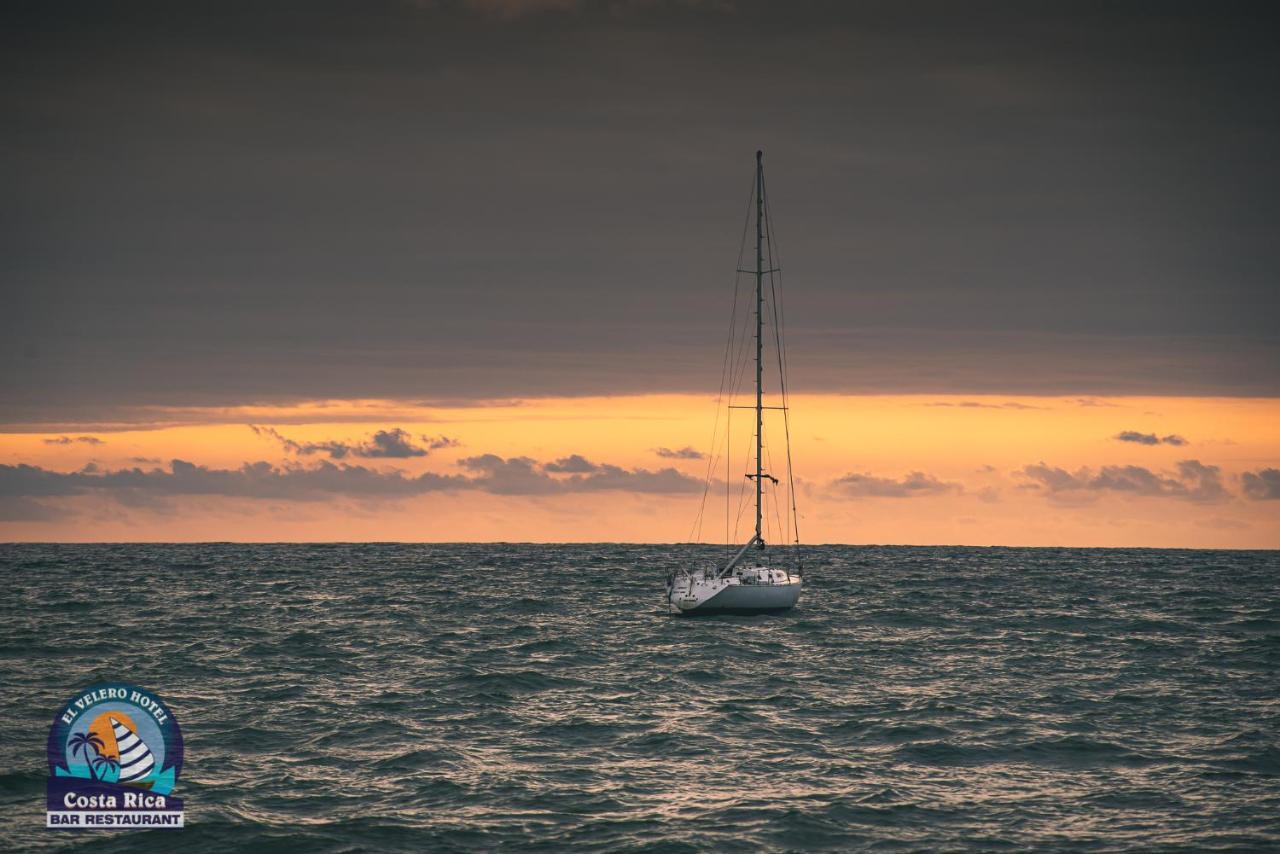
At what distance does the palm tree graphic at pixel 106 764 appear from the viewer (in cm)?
2712

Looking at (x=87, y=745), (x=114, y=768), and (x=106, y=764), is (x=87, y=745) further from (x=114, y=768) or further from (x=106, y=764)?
(x=114, y=768)

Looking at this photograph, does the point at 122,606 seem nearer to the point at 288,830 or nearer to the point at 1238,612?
the point at 288,830

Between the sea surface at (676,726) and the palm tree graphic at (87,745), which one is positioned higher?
the palm tree graphic at (87,745)

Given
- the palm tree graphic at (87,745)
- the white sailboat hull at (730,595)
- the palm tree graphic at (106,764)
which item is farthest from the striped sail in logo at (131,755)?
the white sailboat hull at (730,595)

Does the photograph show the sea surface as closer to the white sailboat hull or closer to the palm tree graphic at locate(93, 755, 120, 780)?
the white sailboat hull

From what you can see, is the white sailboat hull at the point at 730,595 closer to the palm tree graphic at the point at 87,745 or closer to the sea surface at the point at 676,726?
the sea surface at the point at 676,726

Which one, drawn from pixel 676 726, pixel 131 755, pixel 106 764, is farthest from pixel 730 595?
pixel 106 764

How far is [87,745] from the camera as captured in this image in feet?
92.8

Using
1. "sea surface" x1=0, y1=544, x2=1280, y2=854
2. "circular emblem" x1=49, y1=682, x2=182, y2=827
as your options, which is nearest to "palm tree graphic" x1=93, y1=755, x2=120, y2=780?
"circular emblem" x1=49, y1=682, x2=182, y2=827

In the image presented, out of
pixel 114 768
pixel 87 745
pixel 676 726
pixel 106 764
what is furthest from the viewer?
pixel 676 726

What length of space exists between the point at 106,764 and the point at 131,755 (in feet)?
1.87

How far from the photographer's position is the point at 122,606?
3036 inches

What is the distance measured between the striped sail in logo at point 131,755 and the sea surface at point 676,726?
100 cm

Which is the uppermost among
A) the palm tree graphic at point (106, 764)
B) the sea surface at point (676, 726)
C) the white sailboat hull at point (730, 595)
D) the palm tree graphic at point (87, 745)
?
the white sailboat hull at point (730, 595)
